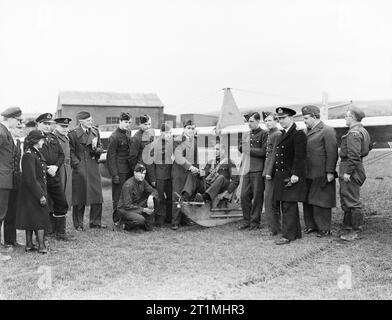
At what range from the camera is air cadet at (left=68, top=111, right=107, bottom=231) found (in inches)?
287

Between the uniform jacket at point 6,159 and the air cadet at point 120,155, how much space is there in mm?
2057

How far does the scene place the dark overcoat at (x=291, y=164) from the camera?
6.10 m

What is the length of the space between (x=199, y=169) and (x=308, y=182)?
6.32ft

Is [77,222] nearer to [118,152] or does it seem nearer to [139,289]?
[118,152]

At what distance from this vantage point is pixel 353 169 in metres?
6.20

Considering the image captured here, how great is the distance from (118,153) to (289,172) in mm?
3092

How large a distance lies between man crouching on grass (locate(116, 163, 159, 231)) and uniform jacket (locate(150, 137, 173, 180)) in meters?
0.38

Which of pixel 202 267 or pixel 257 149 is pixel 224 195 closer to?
pixel 257 149

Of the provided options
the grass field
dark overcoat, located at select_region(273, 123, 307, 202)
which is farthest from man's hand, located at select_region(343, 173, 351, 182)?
the grass field

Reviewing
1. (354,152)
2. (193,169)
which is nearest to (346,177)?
(354,152)

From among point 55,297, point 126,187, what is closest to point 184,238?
point 126,187

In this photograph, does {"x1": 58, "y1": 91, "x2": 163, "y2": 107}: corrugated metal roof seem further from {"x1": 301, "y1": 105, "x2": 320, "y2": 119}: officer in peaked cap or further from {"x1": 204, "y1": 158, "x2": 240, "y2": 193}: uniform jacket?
{"x1": 301, "y1": 105, "x2": 320, "y2": 119}: officer in peaked cap

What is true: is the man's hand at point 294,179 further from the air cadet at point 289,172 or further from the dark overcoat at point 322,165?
the dark overcoat at point 322,165

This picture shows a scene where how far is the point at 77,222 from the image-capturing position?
289 inches
